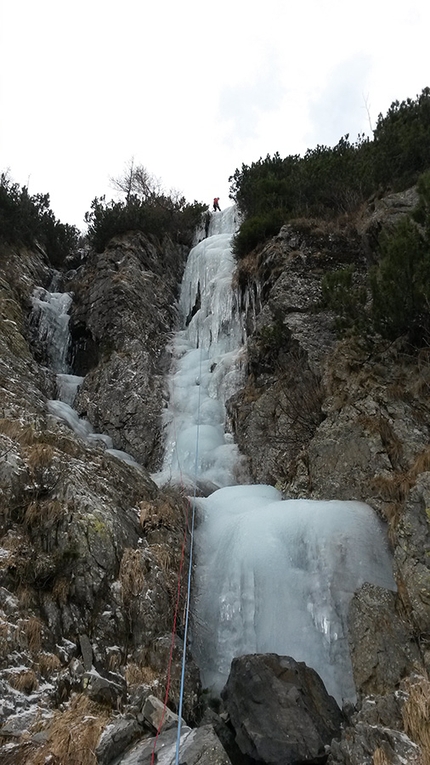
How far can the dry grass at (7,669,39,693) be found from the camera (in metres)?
3.81

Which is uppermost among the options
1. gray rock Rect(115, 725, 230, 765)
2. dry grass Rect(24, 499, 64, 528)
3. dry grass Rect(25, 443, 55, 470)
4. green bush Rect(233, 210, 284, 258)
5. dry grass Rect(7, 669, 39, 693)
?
green bush Rect(233, 210, 284, 258)

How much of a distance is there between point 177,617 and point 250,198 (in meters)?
15.2

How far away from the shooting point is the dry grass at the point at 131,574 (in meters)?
5.04

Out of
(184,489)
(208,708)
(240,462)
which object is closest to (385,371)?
(240,462)

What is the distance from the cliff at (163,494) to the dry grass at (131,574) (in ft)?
0.06

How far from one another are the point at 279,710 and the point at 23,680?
7.47 feet

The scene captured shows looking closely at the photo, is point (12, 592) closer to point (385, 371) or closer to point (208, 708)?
point (208, 708)

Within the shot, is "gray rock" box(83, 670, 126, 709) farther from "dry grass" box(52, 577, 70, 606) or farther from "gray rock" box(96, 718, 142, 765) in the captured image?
"dry grass" box(52, 577, 70, 606)

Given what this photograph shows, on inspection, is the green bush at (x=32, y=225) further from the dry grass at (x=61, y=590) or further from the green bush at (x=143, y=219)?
the dry grass at (x=61, y=590)

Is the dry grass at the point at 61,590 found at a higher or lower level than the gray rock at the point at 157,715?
higher

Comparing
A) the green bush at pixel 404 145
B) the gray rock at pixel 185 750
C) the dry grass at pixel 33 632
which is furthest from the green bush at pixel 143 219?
the gray rock at pixel 185 750

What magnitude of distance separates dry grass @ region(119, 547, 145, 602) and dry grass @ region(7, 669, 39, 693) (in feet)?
4.01

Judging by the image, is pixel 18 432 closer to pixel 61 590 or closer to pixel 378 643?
pixel 61 590

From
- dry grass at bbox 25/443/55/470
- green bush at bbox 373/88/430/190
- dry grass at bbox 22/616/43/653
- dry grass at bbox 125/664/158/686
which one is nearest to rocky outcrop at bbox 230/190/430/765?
green bush at bbox 373/88/430/190
